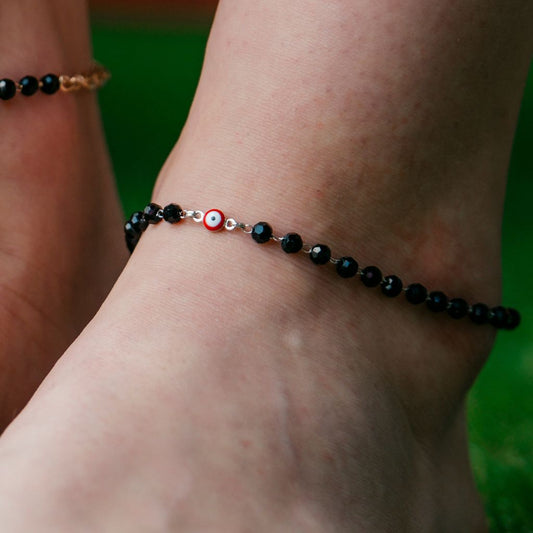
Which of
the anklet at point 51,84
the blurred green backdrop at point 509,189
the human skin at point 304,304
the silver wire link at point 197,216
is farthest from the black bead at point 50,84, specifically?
the blurred green backdrop at point 509,189

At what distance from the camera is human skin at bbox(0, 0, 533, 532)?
2.05 feet

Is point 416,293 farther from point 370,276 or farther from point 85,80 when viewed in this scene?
point 85,80

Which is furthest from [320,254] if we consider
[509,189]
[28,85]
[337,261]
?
[509,189]

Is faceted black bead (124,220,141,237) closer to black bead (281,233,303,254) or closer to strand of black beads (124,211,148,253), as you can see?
strand of black beads (124,211,148,253)

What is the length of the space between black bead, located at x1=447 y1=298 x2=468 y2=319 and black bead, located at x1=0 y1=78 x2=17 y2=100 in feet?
1.63

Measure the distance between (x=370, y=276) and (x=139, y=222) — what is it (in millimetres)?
226

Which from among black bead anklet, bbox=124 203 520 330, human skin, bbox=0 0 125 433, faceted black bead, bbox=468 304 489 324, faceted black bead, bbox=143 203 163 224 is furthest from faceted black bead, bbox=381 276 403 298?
human skin, bbox=0 0 125 433

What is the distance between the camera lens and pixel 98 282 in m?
0.98

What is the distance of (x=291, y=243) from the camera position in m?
0.73

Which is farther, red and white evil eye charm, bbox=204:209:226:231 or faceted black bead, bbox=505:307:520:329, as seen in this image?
faceted black bead, bbox=505:307:520:329

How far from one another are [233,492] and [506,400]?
0.75 m

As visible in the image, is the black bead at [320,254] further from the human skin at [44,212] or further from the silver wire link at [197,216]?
the human skin at [44,212]

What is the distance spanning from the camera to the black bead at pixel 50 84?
3.04ft

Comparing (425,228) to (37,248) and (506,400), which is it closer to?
(37,248)
